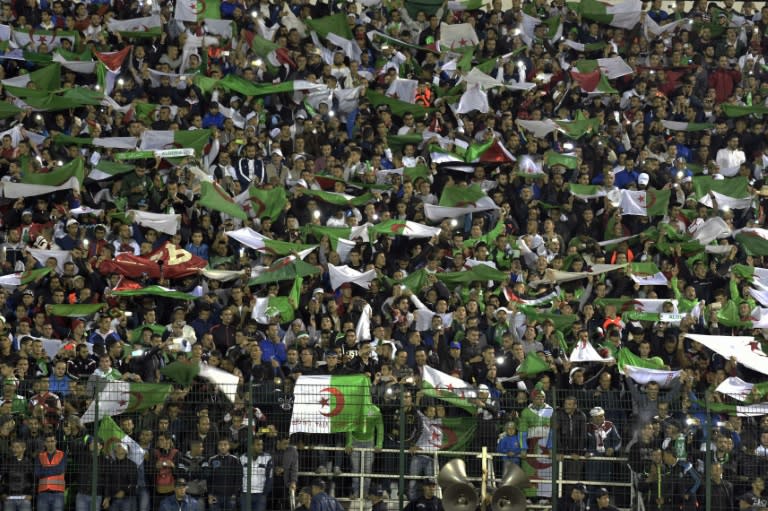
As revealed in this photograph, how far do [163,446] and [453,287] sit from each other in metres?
7.63

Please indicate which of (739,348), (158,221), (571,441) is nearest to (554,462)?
(571,441)

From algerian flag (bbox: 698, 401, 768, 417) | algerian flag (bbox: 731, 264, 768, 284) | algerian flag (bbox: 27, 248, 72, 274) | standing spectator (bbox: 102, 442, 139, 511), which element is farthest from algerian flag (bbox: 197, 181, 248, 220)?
algerian flag (bbox: 698, 401, 768, 417)

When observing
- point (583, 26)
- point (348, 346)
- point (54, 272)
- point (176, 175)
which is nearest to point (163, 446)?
point (348, 346)

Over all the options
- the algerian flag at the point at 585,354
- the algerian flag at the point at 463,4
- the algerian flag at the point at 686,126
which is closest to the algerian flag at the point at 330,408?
the algerian flag at the point at 585,354

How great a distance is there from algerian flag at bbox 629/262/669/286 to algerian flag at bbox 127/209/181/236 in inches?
316

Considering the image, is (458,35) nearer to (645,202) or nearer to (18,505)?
(645,202)

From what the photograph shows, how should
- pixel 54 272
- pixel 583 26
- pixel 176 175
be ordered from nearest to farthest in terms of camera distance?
pixel 54 272
pixel 176 175
pixel 583 26

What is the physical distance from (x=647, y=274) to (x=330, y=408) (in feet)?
26.8

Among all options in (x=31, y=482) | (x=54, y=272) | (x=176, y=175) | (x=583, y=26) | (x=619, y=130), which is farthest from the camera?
(x=583, y=26)

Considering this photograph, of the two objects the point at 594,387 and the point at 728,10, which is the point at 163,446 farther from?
the point at 728,10

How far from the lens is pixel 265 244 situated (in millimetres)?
29844

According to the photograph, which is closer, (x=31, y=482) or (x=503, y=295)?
(x=31, y=482)

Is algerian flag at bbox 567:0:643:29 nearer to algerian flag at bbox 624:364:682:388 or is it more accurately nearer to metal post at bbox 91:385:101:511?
algerian flag at bbox 624:364:682:388

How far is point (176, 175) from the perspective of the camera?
3139cm
